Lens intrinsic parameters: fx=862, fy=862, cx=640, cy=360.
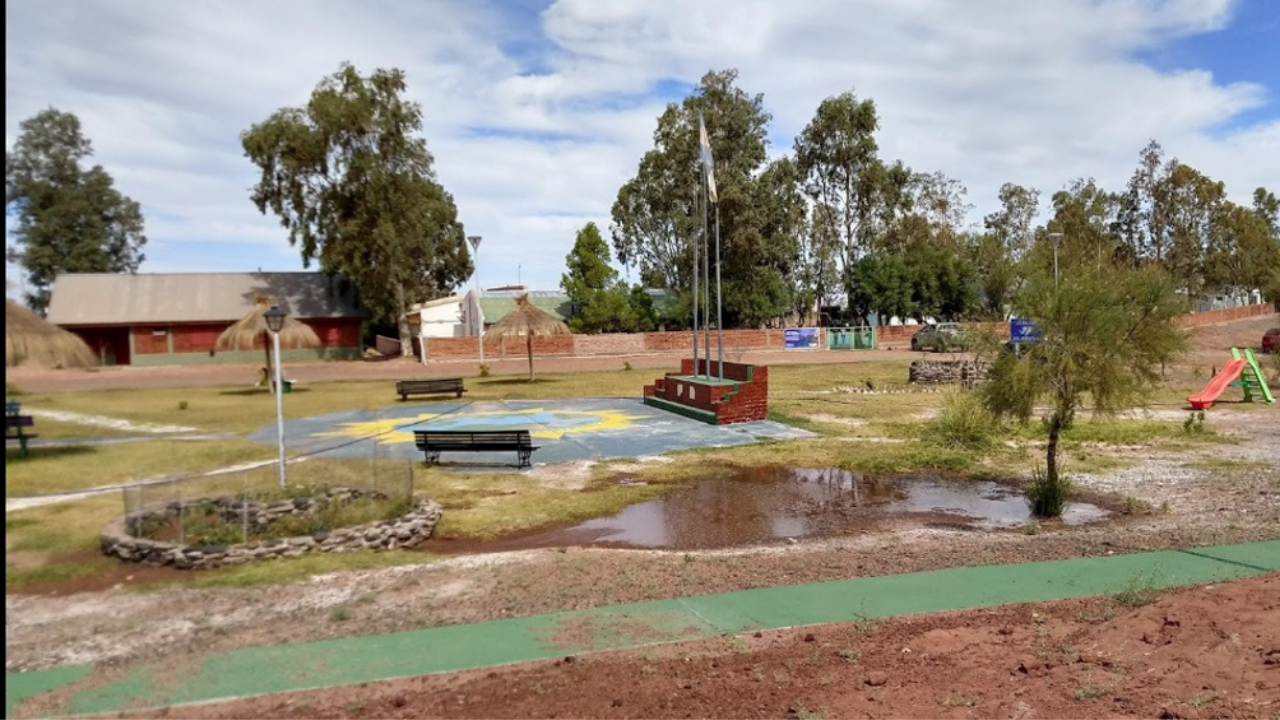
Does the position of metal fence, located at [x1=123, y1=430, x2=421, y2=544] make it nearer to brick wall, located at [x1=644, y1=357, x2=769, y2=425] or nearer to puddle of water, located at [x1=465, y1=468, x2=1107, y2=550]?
puddle of water, located at [x1=465, y1=468, x2=1107, y2=550]

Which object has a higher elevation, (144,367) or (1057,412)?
(144,367)

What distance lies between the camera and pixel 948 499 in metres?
13.5

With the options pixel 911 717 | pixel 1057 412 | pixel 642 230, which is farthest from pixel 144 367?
pixel 642 230

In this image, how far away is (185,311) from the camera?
5891 millimetres

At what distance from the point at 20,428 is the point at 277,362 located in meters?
3.06

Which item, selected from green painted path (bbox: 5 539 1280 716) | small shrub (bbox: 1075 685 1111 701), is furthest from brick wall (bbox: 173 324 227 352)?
small shrub (bbox: 1075 685 1111 701)

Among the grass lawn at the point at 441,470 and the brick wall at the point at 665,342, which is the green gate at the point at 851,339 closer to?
the brick wall at the point at 665,342

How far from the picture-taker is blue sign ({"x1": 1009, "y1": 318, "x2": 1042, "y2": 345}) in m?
12.2

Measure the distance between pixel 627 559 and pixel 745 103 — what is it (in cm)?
5651

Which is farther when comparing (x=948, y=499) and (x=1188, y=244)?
(x=1188, y=244)

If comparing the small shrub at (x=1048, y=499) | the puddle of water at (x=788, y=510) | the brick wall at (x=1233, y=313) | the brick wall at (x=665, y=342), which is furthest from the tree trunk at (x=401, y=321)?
the brick wall at (x=1233, y=313)

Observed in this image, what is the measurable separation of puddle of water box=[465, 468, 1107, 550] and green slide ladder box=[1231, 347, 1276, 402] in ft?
56.6

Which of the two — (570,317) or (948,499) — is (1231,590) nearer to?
(948,499)

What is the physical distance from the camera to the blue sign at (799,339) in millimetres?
59531
